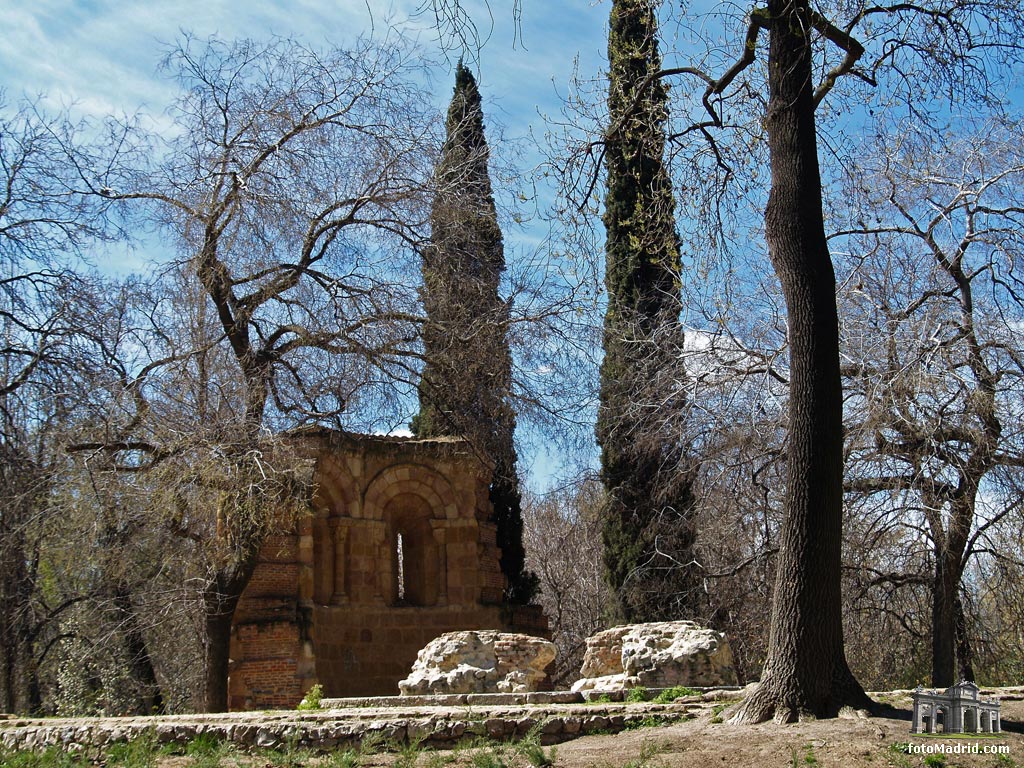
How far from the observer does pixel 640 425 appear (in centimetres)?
1719

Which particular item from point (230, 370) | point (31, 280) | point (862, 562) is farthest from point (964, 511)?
point (31, 280)

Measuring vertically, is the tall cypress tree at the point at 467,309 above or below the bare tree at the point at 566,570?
above

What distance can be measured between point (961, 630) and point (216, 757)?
10.0 m

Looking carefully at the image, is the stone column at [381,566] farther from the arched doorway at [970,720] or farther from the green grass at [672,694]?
the arched doorway at [970,720]

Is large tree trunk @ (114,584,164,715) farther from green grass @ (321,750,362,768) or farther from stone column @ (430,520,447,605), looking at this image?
green grass @ (321,750,362,768)

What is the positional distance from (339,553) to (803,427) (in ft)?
36.3

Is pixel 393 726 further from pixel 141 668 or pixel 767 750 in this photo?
pixel 141 668

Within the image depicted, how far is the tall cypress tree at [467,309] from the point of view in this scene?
15.1 m

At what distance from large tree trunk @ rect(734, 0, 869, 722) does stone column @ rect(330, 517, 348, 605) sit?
1060 centimetres

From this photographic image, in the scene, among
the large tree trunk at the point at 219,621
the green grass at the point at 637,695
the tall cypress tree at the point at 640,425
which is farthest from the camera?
the tall cypress tree at the point at 640,425

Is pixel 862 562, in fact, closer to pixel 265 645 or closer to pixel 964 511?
pixel 964 511

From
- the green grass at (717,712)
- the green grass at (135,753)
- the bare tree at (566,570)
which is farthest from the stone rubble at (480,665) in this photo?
the bare tree at (566,570)

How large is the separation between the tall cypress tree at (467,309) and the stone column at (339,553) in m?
2.90

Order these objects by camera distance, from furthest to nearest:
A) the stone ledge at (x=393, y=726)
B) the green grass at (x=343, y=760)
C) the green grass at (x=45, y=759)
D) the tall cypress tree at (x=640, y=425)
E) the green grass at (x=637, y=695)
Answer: the tall cypress tree at (x=640, y=425)
the green grass at (x=637, y=695)
the stone ledge at (x=393, y=726)
the green grass at (x=45, y=759)
the green grass at (x=343, y=760)
